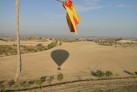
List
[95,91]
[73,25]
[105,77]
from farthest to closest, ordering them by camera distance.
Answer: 1. [105,77]
2. [95,91]
3. [73,25]

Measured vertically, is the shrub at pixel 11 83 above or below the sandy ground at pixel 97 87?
below

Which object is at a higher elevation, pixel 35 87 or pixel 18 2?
pixel 18 2

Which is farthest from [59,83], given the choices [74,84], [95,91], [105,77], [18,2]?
[18,2]

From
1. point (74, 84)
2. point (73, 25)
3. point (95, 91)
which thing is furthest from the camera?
point (74, 84)

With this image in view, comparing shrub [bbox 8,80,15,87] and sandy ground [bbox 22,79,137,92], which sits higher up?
sandy ground [bbox 22,79,137,92]

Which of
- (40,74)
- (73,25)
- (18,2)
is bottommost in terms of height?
(40,74)

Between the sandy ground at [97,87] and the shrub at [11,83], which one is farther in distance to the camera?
the shrub at [11,83]

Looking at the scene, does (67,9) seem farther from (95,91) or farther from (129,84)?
(129,84)

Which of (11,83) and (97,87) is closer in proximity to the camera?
(97,87)

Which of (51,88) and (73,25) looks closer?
(73,25)

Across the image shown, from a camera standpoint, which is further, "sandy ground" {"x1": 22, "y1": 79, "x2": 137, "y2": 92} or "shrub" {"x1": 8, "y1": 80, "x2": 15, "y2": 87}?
"shrub" {"x1": 8, "y1": 80, "x2": 15, "y2": 87}

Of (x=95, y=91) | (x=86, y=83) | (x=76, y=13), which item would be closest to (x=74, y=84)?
(x=86, y=83)
